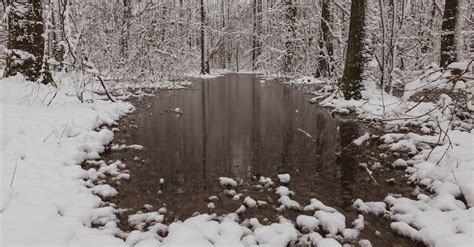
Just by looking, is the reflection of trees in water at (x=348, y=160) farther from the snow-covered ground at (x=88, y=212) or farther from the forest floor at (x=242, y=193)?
the snow-covered ground at (x=88, y=212)

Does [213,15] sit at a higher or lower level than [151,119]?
higher

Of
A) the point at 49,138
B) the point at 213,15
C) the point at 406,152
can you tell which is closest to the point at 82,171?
the point at 49,138

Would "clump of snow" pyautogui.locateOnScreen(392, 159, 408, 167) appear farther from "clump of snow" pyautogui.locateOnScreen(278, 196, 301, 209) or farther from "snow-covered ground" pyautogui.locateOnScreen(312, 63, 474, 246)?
"clump of snow" pyautogui.locateOnScreen(278, 196, 301, 209)

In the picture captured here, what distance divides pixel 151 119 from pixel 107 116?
1077 millimetres

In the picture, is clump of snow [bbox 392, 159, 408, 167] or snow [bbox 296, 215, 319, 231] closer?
snow [bbox 296, 215, 319, 231]

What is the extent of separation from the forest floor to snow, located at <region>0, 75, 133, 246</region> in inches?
0.7

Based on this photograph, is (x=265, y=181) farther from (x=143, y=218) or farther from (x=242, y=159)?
(x=143, y=218)

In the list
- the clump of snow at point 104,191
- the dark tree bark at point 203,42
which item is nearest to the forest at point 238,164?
the clump of snow at point 104,191

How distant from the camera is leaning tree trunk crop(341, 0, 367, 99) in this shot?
908 cm

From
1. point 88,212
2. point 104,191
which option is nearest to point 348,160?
point 104,191

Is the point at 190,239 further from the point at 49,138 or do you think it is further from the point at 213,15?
the point at 213,15

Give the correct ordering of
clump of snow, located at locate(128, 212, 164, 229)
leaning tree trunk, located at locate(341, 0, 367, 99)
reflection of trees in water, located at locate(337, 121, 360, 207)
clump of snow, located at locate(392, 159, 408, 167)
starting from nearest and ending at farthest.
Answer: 1. clump of snow, located at locate(128, 212, 164, 229)
2. reflection of trees in water, located at locate(337, 121, 360, 207)
3. clump of snow, located at locate(392, 159, 408, 167)
4. leaning tree trunk, located at locate(341, 0, 367, 99)

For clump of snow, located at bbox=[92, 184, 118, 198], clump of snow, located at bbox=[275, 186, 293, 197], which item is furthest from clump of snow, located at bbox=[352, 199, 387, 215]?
clump of snow, located at bbox=[92, 184, 118, 198]

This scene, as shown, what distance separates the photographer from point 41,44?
7.86 metres
